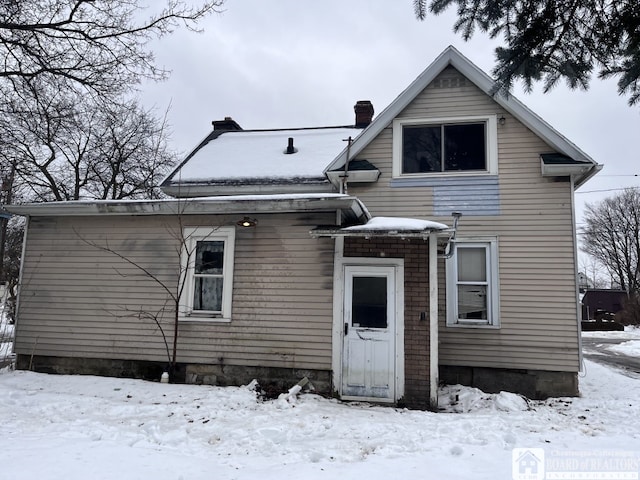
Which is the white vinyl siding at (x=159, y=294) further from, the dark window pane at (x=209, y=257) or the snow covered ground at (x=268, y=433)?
the snow covered ground at (x=268, y=433)

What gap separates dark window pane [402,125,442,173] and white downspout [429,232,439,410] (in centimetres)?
226

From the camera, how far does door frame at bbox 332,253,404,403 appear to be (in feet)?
22.5

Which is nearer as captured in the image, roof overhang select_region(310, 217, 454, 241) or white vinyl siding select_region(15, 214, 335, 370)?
roof overhang select_region(310, 217, 454, 241)

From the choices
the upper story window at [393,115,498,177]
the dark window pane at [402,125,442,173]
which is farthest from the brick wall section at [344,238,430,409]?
the dark window pane at [402,125,442,173]

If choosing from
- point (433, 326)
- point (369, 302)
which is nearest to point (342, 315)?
point (369, 302)

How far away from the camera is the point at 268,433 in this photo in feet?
16.4

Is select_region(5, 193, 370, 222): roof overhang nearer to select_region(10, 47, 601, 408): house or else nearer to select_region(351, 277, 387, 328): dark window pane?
select_region(10, 47, 601, 408): house

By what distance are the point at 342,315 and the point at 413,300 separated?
119 cm

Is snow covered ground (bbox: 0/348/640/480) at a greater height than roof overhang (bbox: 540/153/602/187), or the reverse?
roof overhang (bbox: 540/153/602/187)

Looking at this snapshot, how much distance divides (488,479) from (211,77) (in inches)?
1003

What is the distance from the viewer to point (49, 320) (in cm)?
819

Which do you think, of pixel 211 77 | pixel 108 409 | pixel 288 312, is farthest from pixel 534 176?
pixel 211 77

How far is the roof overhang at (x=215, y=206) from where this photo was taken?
6965 mm

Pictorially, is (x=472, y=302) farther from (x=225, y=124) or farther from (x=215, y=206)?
(x=225, y=124)
